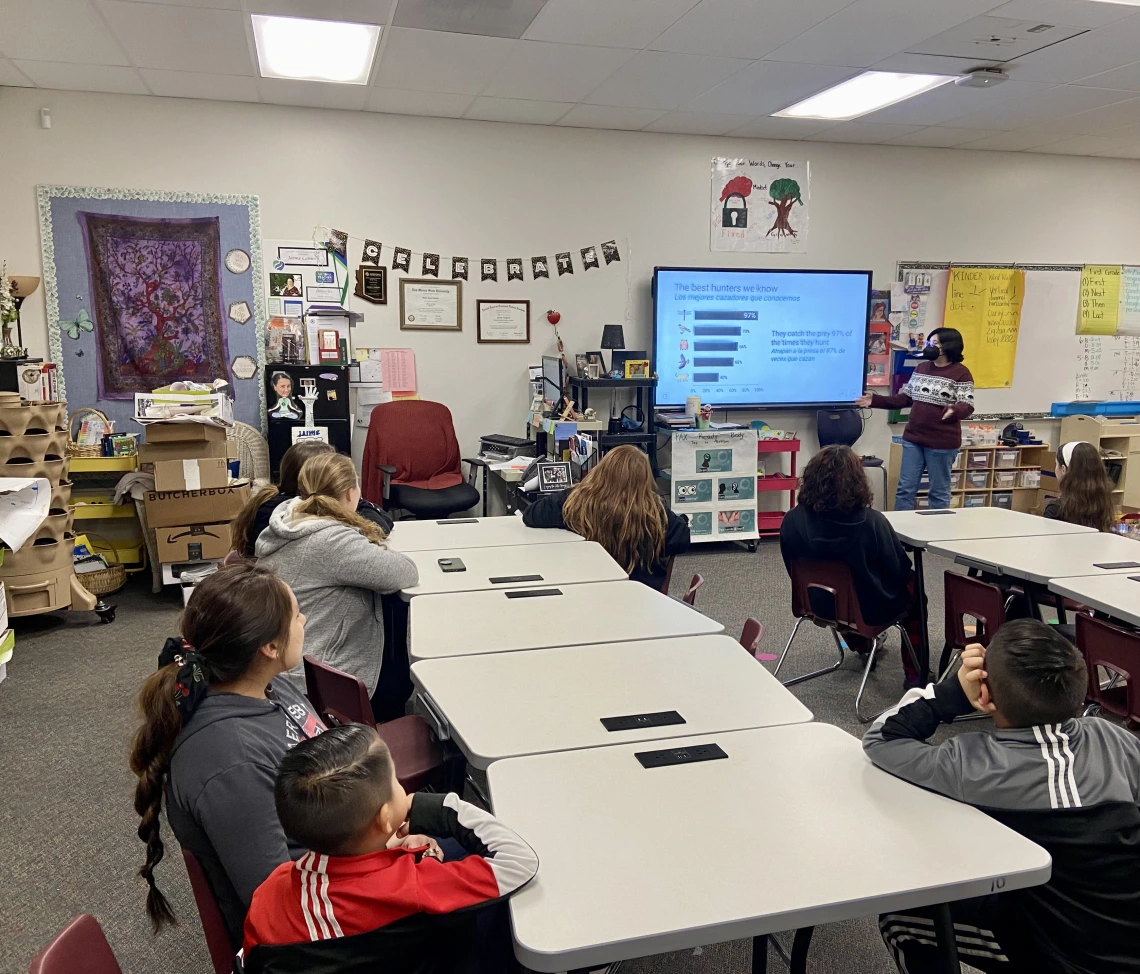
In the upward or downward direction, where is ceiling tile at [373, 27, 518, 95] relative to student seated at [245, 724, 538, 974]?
upward

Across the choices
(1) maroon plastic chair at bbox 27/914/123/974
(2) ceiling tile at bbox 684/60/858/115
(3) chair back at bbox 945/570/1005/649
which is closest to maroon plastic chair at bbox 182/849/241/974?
(1) maroon plastic chair at bbox 27/914/123/974

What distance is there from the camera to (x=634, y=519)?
316 cm

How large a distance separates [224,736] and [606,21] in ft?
11.7

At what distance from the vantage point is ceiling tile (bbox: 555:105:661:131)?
535cm

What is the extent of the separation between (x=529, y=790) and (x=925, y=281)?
6163mm

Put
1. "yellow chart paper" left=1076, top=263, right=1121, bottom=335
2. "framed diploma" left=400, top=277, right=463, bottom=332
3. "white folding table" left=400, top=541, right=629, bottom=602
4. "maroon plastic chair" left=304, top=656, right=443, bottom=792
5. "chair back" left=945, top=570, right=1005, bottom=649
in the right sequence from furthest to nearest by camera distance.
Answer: "yellow chart paper" left=1076, top=263, right=1121, bottom=335 < "framed diploma" left=400, top=277, right=463, bottom=332 < "chair back" left=945, top=570, right=1005, bottom=649 < "white folding table" left=400, top=541, right=629, bottom=602 < "maroon plastic chair" left=304, top=656, right=443, bottom=792

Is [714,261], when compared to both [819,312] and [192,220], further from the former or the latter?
[192,220]

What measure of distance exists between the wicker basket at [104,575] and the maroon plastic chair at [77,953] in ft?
13.2

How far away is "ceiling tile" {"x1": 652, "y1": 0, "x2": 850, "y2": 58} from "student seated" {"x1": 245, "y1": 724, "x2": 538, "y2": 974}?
3.55 meters

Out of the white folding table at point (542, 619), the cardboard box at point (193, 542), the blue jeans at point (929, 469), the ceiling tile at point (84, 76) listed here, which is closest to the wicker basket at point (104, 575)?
the cardboard box at point (193, 542)

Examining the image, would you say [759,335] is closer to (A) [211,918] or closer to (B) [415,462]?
(B) [415,462]

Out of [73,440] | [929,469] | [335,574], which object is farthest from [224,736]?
[929,469]

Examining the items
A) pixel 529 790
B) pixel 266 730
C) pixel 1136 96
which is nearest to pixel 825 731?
pixel 529 790

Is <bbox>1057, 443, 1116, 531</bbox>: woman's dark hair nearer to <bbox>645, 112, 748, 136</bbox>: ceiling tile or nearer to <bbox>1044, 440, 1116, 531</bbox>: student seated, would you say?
<bbox>1044, 440, 1116, 531</bbox>: student seated
